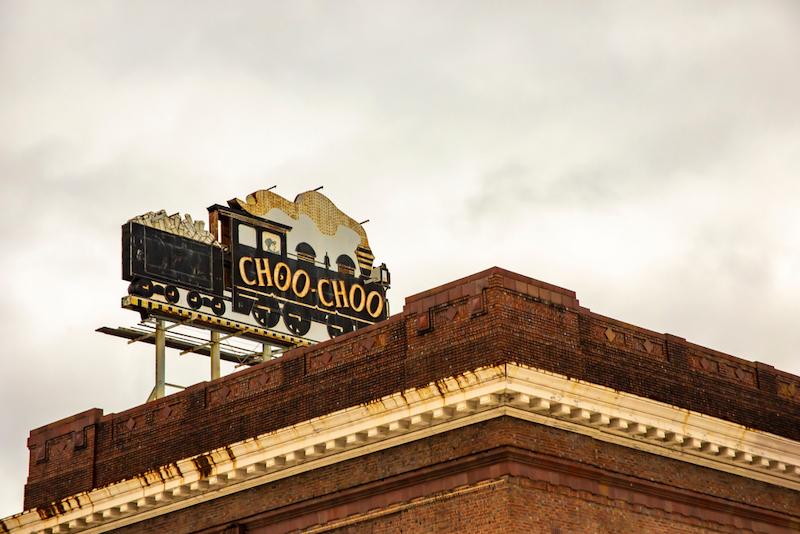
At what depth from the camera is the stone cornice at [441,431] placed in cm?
2488

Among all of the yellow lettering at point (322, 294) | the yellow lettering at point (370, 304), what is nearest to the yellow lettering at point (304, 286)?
the yellow lettering at point (322, 294)

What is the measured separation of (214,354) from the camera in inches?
1551

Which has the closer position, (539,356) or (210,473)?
(539,356)

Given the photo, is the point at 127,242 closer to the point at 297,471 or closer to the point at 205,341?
the point at 205,341

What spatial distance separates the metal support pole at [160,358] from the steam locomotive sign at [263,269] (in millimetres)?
654

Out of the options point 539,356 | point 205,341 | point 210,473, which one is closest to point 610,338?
point 539,356

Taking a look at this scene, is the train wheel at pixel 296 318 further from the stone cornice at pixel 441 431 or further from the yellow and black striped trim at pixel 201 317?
the stone cornice at pixel 441 431

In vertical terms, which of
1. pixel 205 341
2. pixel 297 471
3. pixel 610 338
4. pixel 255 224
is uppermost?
pixel 255 224

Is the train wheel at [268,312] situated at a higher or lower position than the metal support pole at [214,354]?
higher

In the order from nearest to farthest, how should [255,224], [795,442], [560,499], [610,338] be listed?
[560,499]
[610,338]
[795,442]
[255,224]

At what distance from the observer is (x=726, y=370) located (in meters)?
29.7

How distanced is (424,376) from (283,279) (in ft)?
51.9

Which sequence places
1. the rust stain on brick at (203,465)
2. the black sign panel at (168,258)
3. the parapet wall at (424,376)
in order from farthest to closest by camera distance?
1. the black sign panel at (168,258)
2. the rust stain on brick at (203,465)
3. the parapet wall at (424,376)

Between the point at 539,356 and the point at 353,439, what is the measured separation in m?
4.15
